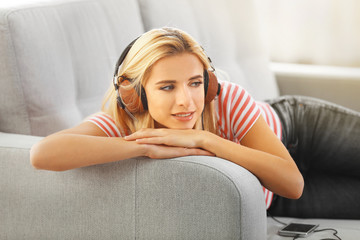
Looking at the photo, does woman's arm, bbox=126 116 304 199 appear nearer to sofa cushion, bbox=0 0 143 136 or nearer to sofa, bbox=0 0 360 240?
sofa, bbox=0 0 360 240

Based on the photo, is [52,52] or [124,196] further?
[52,52]

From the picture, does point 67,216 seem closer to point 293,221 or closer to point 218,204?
point 218,204

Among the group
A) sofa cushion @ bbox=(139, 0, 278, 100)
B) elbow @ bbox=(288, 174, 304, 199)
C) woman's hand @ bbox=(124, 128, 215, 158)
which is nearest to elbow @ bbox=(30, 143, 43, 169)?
woman's hand @ bbox=(124, 128, 215, 158)

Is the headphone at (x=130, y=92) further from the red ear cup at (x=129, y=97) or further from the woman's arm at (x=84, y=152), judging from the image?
the woman's arm at (x=84, y=152)

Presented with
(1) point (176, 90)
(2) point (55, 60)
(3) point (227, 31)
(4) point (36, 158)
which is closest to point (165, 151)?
(1) point (176, 90)

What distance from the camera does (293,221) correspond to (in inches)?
58.6

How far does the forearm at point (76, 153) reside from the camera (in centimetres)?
106

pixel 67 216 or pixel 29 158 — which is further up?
pixel 29 158

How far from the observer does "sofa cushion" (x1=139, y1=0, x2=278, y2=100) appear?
6.25 feet

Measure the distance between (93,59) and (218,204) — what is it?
702 millimetres

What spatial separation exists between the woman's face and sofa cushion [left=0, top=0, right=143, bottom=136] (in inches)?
12.9

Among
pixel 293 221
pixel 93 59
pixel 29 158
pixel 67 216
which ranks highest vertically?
pixel 93 59

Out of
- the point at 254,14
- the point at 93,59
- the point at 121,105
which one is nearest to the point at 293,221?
the point at 121,105

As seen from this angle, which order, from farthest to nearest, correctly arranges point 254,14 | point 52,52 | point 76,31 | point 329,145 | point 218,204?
1. point 254,14
2. point 329,145
3. point 76,31
4. point 52,52
5. point 218,204
